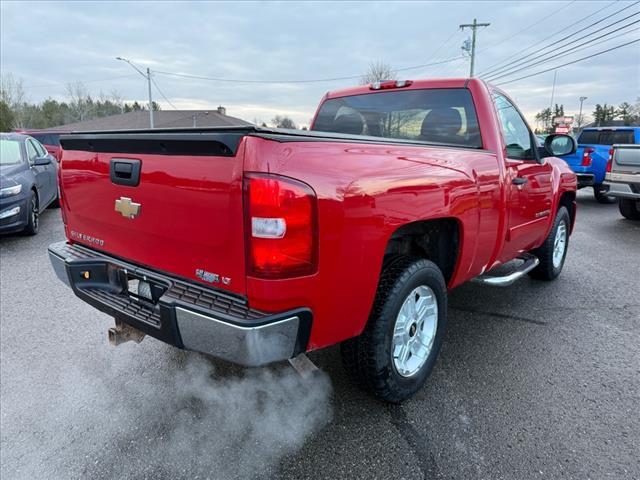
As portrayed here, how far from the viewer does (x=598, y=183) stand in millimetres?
11047

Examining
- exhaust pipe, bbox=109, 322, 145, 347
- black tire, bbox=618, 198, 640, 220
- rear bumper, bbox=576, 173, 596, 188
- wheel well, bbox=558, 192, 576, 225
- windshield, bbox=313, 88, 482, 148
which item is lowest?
black tire, bbox=618, 198, 640, 220

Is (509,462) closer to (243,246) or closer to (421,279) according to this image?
(421,279)

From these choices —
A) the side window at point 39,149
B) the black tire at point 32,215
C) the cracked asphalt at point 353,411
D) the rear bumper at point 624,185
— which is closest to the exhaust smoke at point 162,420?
the cracked asphalt at point 353,411

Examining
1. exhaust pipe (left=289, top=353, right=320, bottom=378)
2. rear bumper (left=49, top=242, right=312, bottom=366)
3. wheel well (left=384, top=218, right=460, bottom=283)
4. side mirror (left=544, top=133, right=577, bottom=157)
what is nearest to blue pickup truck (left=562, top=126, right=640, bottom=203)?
side mirror (left=544, top=133, right=577, bottom=157)

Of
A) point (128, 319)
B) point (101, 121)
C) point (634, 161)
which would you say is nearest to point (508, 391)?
point (128, 319)

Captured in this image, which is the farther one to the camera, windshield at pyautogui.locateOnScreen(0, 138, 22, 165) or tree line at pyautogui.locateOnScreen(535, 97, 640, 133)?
tree line at pyautogui.locateOnScreen(535, 97, 640, 133)

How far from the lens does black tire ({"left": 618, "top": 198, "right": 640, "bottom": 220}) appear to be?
9.08 meters

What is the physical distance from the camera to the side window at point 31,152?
7.67m

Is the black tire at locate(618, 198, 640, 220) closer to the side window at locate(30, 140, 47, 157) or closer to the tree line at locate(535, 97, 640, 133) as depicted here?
the side window at locate(30, 140, 47, 157)

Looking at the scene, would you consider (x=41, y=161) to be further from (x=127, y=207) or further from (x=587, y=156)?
(x=587, y=156)

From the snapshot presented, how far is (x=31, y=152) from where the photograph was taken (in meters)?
7.96

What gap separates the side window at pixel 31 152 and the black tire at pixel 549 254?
7.96 meters

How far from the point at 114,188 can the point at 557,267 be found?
4.81 m

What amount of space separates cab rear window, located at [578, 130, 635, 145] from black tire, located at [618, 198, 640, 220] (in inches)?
118
